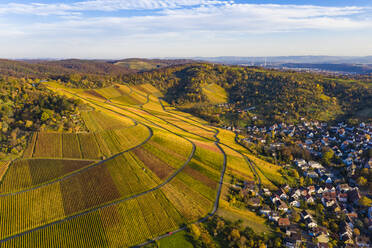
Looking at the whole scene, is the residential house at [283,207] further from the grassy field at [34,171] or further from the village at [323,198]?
the grassy field at [34,171]

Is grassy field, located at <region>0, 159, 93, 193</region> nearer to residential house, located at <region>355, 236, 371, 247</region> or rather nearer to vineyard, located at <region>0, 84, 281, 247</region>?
vineyard, located at <region>0, 84, 281, 247</region>

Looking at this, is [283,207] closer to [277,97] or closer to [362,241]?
[362,241]

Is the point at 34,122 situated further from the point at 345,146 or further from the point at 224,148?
the point at 345,146

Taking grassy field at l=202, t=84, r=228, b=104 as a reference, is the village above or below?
below

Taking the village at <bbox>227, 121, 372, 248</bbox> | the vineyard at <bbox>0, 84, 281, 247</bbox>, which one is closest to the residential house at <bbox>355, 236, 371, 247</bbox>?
the village at <bbox>227, 121, 372, 248</bbox>

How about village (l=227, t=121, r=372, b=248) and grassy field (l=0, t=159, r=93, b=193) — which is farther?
grassy field (l=0, t=159, r=93, b=193)

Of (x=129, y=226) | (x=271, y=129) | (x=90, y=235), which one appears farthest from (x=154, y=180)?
(x=271, y=129)

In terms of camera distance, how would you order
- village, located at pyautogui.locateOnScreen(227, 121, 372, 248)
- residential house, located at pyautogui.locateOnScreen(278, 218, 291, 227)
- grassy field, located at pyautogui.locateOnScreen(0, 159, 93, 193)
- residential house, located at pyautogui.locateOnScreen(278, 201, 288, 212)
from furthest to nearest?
residential house, located at pyautogui.locateOnScreen(278, 201, 288, 212) → grassy field, located at pyautogui.locateOnScreen(0, 159, 93, 193) → residential house, located at pyautogui.locateOnScreen(278, 218, 291, 227) → village, located at pyautogui.locateOnScreen(227, 121, 372, 248)

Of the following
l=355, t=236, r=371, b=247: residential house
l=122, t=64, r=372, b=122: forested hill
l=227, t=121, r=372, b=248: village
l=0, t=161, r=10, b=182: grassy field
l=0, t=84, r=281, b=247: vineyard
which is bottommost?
l=355, t=236, r=371, b=247: residential house
